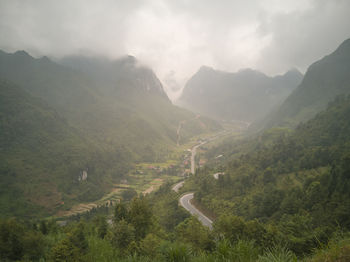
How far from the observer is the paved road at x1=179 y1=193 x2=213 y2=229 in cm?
5661

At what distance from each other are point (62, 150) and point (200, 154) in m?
120

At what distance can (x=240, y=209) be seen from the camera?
5806cm

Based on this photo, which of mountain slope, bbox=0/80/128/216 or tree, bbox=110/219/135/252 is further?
mountain slope, bbox=0/80/128/216

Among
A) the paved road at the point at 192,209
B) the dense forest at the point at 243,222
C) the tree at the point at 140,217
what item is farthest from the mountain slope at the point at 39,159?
the tree at the point at 140,217

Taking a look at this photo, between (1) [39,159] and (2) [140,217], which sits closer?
Result: (2) [140,217]

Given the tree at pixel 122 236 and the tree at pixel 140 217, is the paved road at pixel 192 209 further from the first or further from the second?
the tree at pixel 122 236

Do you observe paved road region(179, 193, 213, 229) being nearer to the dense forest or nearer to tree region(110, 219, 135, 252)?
the dense forest

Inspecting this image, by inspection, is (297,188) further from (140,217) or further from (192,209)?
(140,217)

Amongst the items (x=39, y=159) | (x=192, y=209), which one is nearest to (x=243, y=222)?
(x=192, y=209)

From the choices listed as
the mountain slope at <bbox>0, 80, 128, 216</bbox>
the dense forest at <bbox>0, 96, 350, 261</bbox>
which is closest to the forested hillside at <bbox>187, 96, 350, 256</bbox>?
the dense forest at <bbox>0, 96, 350, 261</bbox>

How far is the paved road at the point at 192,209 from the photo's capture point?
186 feet

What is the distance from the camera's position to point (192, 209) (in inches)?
2665

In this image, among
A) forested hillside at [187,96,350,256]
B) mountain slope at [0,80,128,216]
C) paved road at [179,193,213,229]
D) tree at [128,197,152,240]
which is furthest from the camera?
mountain slope at [0,80,128,216]

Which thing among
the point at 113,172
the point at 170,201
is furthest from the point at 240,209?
the point at 113,172
